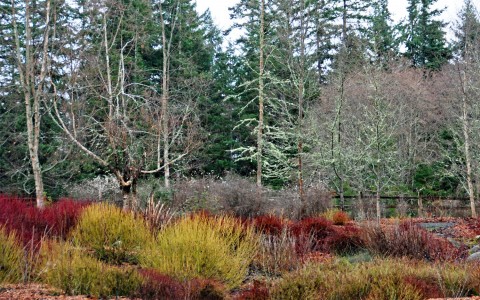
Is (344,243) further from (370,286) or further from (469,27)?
(469,27)

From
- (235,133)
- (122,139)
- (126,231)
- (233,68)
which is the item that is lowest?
(126,231)

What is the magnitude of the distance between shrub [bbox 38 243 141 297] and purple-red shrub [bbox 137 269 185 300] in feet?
0.38

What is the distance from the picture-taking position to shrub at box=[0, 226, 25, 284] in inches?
243

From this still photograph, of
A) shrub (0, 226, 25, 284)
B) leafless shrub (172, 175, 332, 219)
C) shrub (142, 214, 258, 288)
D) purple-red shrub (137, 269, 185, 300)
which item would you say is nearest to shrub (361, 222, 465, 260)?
shrub (142, 214, 258, 288)

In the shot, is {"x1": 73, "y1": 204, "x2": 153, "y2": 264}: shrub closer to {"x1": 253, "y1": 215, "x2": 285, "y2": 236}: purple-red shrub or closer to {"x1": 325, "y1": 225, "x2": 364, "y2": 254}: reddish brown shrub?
{"x1": 253, "y1": 215, "x2": 285, "y2": 236}: purple-red shrub

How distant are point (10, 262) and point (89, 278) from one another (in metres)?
1.39

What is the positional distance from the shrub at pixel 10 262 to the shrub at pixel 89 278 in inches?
22.7

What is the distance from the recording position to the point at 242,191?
49.9 ft

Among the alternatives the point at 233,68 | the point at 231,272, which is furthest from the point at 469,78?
the point at 233,68

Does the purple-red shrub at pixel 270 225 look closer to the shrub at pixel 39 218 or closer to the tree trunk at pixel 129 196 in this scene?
the tree trunk at pixel 129 196

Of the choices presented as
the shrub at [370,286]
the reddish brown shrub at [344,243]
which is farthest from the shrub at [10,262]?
the reddish brown shrub at [344,243]

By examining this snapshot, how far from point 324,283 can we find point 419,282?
3.86ft

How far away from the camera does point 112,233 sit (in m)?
8.66

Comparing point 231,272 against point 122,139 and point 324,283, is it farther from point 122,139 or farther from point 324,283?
point 122,139
